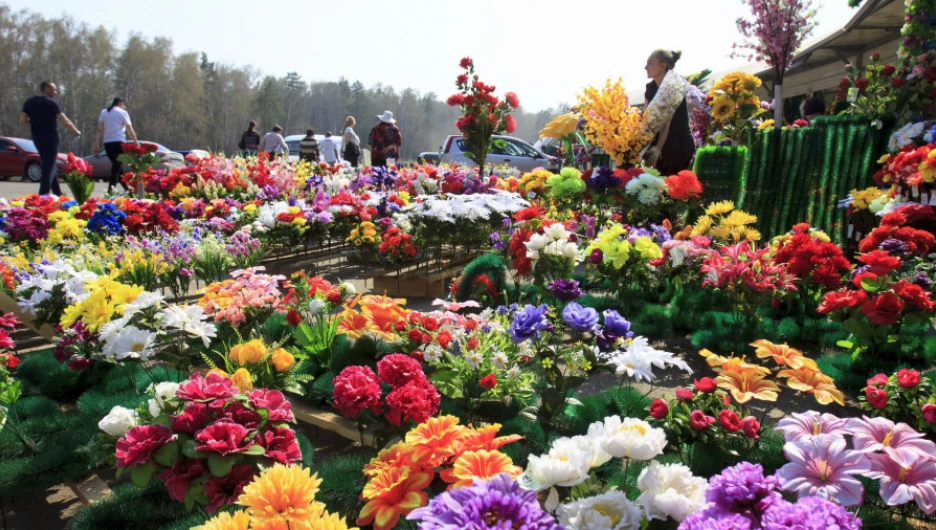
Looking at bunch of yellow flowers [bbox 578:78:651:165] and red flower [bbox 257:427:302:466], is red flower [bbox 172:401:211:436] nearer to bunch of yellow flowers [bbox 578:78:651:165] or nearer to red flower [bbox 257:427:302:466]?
red flower [bbox 257:427:302:466]

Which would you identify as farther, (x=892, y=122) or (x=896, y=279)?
(x=892, y=122)

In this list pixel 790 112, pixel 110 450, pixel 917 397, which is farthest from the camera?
pixel 790 112

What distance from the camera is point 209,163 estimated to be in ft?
29.1

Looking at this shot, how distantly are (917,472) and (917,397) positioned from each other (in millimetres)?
1235

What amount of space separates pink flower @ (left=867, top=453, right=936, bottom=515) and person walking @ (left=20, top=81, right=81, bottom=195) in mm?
9880

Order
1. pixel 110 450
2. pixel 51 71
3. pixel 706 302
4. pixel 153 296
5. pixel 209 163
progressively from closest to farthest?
→ 1. pixel 110 450
2. pixel 153 296
3. pixel 706 302
4. pixel 209 163
5. pixel 51 71

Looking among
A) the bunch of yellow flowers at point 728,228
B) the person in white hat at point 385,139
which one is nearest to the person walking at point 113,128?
the person in white hat at point 385,139

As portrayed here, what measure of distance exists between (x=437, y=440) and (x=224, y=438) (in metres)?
0.53

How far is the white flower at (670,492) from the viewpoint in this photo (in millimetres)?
1162

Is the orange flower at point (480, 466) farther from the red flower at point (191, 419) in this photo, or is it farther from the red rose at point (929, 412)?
the red rose at point (929, 412)

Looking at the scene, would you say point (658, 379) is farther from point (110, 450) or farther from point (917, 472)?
point (110, 450)

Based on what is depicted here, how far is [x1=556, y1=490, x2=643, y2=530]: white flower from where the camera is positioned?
1114 mm

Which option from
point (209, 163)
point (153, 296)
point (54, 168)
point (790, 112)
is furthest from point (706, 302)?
point (790, 112)

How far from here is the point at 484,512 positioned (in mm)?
1023
